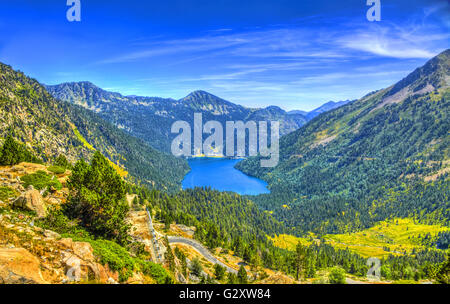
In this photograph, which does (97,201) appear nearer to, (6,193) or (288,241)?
(6,193)

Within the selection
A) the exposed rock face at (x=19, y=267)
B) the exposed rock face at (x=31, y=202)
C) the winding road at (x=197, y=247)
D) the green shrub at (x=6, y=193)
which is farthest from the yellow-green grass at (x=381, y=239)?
the exposed rock face at (x=19, y=267)

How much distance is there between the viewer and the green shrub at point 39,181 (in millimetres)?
30812

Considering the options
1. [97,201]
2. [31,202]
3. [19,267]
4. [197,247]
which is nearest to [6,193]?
[31,202]

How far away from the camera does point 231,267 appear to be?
56.0 m

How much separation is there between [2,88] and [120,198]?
215 meters

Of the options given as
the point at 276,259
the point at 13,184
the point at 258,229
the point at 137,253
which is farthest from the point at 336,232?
the point at 13,184

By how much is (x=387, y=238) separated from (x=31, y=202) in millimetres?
208709

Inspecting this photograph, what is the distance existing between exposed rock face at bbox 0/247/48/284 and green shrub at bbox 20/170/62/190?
20.3 meters

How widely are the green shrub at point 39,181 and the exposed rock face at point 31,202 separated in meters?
8.89

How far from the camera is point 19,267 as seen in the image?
12.6 m

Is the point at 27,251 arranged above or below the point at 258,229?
above

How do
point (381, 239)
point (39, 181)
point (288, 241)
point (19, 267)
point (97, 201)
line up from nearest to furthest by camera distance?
point (19, 267), point (97, 201), point (39, 181), point (288, 241), point (381, 239)

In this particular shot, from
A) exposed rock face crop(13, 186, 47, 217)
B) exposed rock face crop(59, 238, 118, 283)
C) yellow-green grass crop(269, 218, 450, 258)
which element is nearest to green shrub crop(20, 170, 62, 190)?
exposed rock face crop(13, 186, 47, 217)
